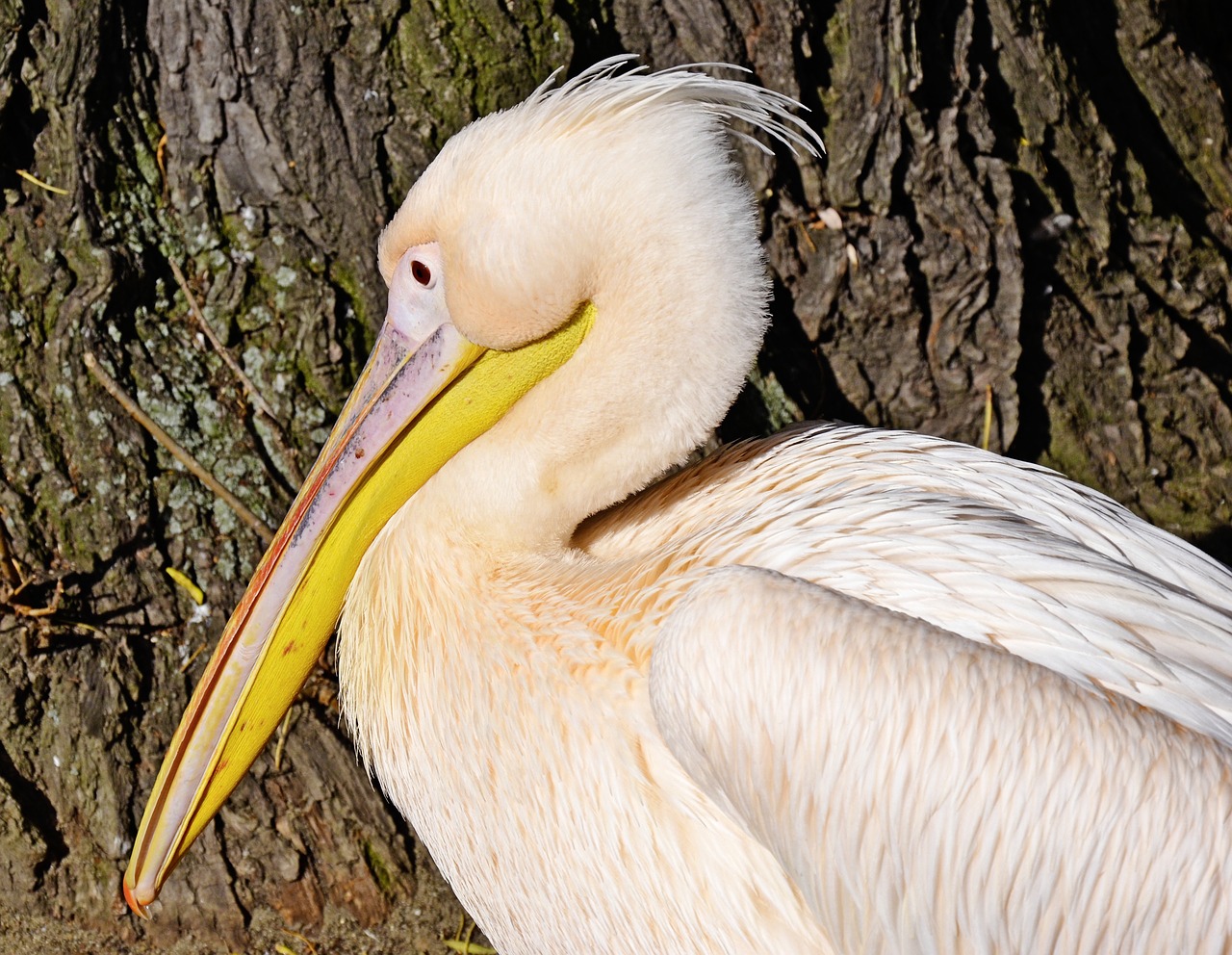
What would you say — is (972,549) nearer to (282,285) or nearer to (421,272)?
(421,272)

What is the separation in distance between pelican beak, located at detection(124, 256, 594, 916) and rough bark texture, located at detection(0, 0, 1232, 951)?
461 mm

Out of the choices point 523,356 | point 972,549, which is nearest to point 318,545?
point 523,356

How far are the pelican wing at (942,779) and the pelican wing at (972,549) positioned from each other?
11 cm

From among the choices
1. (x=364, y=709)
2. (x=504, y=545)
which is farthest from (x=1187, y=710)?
(x=364, y=709)

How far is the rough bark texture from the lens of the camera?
213cm

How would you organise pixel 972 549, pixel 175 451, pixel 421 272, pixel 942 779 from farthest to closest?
pixel 175 451 < pixel 421 272 < pixel 972 549 < pixel 942 779

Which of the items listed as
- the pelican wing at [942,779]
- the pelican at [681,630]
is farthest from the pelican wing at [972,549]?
the pelican wing at [942,779]

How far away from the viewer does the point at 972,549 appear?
1.63 meters

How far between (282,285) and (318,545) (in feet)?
2.16

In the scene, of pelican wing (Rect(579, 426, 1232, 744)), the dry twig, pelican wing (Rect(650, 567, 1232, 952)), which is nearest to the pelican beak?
pelican wing (Rect(579, 426, 1232, 744))

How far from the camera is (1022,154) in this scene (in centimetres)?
270

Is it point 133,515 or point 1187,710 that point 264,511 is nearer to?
point 133,515

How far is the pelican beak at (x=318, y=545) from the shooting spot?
5.98 ft

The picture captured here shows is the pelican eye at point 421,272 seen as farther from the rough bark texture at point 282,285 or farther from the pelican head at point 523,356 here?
the rough bark texture at point 282,285
